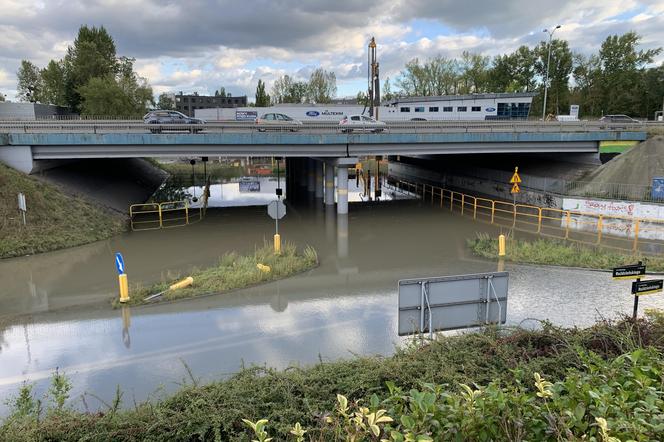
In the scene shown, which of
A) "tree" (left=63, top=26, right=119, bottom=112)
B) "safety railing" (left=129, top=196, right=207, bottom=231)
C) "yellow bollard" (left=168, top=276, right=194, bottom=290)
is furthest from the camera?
"tree" (left=63, top=26, right=119, bottom=112)

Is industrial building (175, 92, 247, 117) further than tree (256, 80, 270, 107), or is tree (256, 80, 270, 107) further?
industrial building (175, 92, 247, 117)

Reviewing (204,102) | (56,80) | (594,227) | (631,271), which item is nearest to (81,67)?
(56,80)

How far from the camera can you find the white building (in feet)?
204

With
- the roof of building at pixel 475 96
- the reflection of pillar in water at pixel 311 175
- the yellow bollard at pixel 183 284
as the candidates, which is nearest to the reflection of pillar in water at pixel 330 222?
the reflection of pillar in water at pixel 311 175

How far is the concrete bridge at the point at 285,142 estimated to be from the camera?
24719 millimetres

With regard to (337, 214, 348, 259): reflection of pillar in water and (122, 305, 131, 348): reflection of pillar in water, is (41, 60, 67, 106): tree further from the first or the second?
A: (122, 305, 131, 348): reflection of pillar in water

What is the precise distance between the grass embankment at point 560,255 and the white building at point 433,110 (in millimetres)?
43551

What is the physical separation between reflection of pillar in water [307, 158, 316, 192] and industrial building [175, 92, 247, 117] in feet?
428

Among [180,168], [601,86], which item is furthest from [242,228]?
[601,86]

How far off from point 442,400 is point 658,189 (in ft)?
86.9

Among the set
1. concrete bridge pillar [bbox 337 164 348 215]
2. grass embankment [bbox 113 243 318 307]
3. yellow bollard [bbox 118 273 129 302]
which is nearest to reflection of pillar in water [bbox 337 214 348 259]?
concrete bridge pillar [bbox 337 164 348 215]

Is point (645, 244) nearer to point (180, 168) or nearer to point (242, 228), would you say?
point (242, 228)

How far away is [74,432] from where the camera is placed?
541 centimetres

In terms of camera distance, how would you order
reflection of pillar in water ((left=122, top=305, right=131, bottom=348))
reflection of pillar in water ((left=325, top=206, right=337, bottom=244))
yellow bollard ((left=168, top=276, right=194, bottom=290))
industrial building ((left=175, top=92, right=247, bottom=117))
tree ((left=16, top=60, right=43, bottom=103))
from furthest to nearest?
1. industrial building ((left=175, top=92, right=247, bottom=117))
2. tree ((left=16, top=60, right=43, bottom=103))
3. reflection of pillar in water ((left=325, top=206, right=337, bottom=244))
4. yellow bollard ((left=168, top=276, right=194, bottom=290))
5. reflection of pillar in water ((left=122, top=305, right=131, bottom=348))
